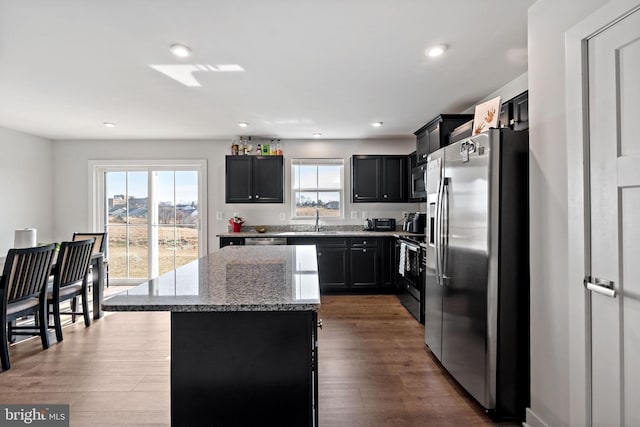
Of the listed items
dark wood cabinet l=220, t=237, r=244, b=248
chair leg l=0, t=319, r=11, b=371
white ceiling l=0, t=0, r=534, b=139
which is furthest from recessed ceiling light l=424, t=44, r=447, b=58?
chair leg l=0, t=319, r=11, b=371

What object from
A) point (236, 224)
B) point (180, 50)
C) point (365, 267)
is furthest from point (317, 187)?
point (180, 50)

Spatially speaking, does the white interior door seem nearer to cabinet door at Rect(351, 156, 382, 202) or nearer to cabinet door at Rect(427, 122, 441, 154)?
cabinet door at Rect(427, 122, 441, 154)

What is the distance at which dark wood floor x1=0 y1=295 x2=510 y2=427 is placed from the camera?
77.5 inches

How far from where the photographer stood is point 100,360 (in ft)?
8.77

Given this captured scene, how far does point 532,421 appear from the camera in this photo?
1832 millimetres

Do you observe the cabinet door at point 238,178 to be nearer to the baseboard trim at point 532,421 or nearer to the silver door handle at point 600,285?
the baseboard trim at point 532,421

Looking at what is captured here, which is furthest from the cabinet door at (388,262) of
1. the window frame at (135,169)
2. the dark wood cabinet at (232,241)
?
the window frame at (135,169)

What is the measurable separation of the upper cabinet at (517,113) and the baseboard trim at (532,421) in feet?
6.47

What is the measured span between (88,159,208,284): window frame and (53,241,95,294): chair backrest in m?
2.02

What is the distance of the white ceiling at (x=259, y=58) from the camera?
1938 millimetres

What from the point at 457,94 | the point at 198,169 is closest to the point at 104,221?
the point at 198,169

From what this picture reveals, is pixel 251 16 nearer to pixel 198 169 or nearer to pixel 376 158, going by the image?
pixel 376 158

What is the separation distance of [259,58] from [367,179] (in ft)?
9.71

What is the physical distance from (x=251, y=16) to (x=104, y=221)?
192 inches
